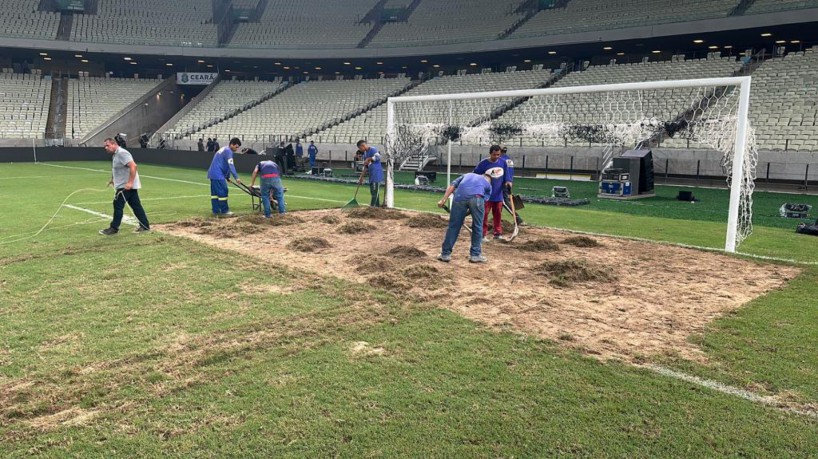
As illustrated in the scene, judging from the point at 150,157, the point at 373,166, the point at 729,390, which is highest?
the point at 150,157

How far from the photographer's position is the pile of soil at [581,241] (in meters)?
10.2

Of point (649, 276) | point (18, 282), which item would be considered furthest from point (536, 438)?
point (18, 282)

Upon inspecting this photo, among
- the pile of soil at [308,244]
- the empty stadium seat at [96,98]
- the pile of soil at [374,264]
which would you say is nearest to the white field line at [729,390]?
the pile of soil at [374,264]

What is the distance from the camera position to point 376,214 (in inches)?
531

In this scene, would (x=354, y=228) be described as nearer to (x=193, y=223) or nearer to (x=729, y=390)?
(x=193, y=223)

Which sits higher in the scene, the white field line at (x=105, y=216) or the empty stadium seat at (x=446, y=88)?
the empty stadium seat at (x=446, y=88)

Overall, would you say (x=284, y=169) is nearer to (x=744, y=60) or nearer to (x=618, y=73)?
(x=618, y=73)

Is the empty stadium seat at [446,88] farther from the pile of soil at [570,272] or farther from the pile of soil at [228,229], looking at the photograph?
the pile of soil at [570,272]

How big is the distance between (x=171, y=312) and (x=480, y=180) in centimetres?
473

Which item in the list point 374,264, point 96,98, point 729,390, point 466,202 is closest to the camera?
point 729,390

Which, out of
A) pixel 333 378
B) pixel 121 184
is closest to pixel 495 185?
pixel 333 378

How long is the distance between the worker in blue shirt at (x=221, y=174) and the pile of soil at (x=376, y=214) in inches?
113

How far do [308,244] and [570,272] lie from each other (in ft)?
14.5

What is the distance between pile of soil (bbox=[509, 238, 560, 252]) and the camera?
9.81 meters
